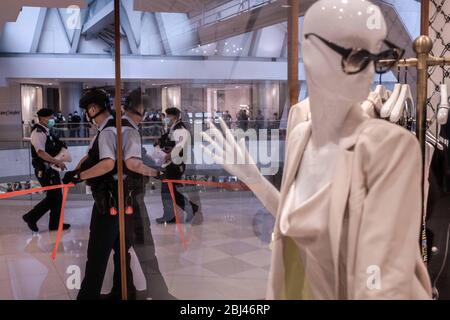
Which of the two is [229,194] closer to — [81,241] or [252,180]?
[81,241]

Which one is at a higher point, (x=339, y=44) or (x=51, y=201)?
(x=339, y=44)

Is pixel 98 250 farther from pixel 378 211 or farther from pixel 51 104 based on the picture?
pixel 378 211

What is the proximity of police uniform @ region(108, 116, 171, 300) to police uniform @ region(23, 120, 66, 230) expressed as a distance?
644mm

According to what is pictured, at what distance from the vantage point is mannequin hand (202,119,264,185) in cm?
108

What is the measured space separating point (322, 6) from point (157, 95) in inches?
94.1

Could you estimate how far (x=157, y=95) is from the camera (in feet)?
10.3

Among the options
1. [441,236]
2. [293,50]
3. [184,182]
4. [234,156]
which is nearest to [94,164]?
[184,182]

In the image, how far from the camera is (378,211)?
80 cm

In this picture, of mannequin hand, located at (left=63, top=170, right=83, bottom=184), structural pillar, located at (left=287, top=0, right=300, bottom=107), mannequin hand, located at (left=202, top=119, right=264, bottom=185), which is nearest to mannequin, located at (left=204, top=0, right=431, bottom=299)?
mannequin hand, located at (left=202, top=119, right=264, bottom=185)

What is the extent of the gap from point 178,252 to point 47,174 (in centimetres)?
115

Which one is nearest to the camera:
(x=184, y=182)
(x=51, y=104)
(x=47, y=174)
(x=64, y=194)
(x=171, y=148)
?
(x=51, y=104)

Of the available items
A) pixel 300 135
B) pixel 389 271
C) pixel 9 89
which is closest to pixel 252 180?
pixel 300 135

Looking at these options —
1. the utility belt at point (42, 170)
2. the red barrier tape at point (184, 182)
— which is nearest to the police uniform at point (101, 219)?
the utility belt at point (42, 170)

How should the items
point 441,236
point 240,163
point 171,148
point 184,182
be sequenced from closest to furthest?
point 240,163, point 441,236, point 171,148, point 184,182
